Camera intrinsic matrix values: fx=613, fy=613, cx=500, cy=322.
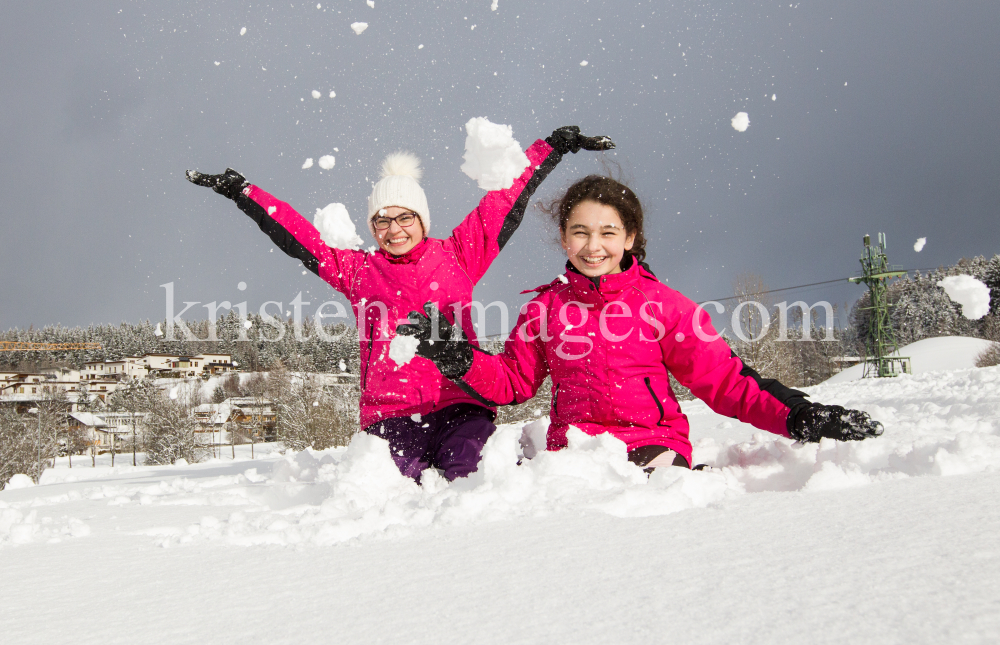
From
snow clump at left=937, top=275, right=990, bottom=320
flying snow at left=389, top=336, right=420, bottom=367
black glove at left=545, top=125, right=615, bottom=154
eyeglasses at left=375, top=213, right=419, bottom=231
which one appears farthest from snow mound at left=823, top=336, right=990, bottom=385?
flying snow at left=389, top=336, right=420, bottom=367

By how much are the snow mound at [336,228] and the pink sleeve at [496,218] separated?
0.57 meters

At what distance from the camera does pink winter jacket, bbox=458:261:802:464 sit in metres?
2.57

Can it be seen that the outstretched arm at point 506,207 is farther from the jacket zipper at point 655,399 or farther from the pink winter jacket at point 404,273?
the jacket zipper at point 655,399

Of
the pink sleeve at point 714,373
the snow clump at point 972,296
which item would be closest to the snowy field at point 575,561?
the pink sleeve at point 714,373

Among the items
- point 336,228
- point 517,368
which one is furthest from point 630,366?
point 336,228

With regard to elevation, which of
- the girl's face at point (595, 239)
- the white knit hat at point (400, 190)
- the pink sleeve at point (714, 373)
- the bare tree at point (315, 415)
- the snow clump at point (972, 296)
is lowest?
the bare tree at point (315, 415)

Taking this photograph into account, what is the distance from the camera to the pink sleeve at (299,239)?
348 cm

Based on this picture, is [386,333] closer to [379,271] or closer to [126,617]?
[379,271]

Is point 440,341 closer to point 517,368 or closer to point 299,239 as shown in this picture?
point 517,368

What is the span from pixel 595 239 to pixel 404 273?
1048 mm

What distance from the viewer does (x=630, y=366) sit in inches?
104

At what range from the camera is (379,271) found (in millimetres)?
3342

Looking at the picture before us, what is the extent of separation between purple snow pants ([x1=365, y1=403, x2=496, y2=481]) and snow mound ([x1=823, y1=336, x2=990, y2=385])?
27.9m

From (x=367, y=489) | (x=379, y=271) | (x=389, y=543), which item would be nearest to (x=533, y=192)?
(x=379, y=271)
